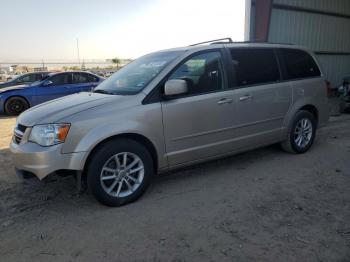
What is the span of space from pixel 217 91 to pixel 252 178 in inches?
51.2

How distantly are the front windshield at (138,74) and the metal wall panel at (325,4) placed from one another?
8.49 m

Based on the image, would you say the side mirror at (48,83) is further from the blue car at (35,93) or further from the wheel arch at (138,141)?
the wheel arch at (138,141)

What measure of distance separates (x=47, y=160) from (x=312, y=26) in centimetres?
1253

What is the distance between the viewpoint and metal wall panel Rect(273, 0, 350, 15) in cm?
1218

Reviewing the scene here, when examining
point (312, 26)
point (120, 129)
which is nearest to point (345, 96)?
point (312, 26)

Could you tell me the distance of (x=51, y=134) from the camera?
3.56 metres

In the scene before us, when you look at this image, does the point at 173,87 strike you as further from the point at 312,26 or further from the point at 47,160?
the point at 312,26

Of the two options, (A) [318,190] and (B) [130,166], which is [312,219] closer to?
(A) [318,190]

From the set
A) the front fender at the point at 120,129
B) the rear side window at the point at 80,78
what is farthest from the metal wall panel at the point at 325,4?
the front fender at the point at 120,129

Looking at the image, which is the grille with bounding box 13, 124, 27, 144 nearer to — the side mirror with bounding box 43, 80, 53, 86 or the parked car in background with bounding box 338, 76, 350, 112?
the side mirror with bounding box 43, 80, 53, 86

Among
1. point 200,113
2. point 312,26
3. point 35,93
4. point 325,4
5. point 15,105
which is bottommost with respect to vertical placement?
point 15,105

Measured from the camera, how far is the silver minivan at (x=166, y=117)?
3.63 m

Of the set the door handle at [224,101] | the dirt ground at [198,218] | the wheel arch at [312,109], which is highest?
the door handle at [224,101]

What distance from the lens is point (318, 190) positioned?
13.9ft
